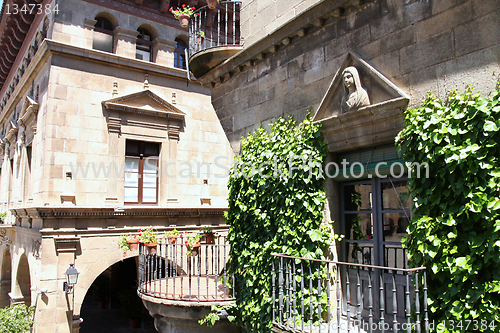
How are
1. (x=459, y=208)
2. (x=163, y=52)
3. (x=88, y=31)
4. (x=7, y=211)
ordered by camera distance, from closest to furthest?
(x=459, y=208) < (x=88, y=31) < (x=163, y=52) < (x=7, y=211)

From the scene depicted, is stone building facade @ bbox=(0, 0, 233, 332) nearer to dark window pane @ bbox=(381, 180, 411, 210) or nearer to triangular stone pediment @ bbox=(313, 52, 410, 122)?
triangular stone pediment @ bbox=(313, 52, 410, 122)

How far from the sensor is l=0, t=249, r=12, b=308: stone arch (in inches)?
645

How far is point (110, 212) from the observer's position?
1275 centimetres

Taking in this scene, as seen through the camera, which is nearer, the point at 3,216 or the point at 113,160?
the point at 113,160

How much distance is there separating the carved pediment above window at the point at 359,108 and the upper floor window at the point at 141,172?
9.60m

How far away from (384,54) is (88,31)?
11574 millimetres

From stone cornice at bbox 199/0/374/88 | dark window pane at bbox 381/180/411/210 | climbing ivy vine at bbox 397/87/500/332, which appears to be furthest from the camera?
stone cornice at bbox 199/0/374/88

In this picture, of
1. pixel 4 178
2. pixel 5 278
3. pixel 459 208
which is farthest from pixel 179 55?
pixel 459 208

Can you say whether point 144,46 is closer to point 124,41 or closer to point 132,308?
point 124,41

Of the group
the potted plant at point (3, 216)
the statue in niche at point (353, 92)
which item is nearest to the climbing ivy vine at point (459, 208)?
the statue in niche at point (353, 92)

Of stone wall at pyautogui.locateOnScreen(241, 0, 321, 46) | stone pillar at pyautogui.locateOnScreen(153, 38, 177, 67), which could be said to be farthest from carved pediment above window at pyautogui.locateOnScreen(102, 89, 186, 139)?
stone wall at pyautogui.locateOnScreen(241, 0, 321, 46)

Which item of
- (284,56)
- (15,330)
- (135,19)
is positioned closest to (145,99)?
(135,19)

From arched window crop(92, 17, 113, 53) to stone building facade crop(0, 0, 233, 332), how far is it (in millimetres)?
36

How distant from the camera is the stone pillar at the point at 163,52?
48.3 ft
